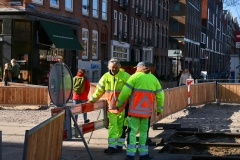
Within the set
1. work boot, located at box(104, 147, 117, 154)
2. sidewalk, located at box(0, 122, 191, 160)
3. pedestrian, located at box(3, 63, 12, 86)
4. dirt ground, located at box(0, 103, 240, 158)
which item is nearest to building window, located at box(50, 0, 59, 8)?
pedestrian, located at box(3, 63, 12, 86)

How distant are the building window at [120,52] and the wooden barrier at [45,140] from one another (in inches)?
1243

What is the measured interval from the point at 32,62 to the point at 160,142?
16127mm

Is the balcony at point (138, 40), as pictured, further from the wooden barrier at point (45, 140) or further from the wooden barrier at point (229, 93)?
the wooden barrier at point (45, 140)

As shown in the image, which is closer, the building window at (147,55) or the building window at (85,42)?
the building window at (85,42)

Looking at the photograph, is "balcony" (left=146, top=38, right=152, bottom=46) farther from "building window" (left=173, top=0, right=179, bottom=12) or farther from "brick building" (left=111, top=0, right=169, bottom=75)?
"building window" (left=173, top=0, right=179, bottom=12)

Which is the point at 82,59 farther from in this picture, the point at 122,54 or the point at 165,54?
the point at 165,54

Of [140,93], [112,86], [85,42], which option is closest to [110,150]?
[112,86]

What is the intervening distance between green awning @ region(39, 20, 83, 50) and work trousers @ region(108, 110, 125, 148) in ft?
56.6

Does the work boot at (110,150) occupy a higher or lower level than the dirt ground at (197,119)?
higher

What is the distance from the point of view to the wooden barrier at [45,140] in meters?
5.75

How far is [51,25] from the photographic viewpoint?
2777 cm

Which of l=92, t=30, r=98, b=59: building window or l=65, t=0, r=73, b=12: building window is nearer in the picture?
l=65, t=0, r=73, b=12: building window

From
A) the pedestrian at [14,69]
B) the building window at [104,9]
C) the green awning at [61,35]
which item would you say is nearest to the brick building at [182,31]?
the building window at [104,9]

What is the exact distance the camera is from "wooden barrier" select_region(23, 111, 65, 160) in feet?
18.9
